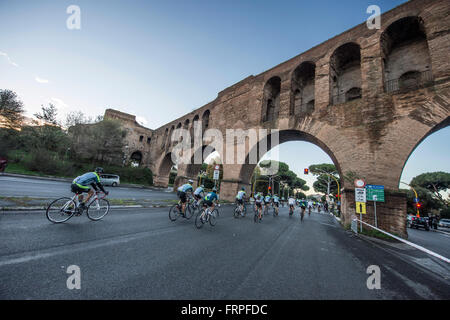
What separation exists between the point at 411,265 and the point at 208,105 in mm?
22395

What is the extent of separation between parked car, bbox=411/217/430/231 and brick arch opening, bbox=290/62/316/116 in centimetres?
1861

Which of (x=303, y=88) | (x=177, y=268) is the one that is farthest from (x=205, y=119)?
(x=177, y=268)

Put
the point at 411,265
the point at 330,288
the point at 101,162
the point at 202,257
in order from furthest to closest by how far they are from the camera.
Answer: the point at 101,162 → the point at 411,265 → the point at 202,257 → the point at 330,288

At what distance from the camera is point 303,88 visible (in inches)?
625

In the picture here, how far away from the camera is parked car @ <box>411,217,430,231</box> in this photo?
1894cm

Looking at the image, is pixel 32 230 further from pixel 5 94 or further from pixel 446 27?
pixel 5 94

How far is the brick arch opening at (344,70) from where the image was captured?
41.1ft

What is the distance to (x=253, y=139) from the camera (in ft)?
52.9

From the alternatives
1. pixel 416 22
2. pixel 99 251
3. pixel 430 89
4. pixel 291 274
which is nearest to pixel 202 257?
pixel 291 274

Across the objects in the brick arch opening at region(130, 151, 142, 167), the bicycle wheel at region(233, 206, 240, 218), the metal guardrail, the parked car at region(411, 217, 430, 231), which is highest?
the metal guardrail

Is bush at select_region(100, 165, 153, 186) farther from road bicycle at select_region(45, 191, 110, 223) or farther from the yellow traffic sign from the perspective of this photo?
the yellow traffic sign

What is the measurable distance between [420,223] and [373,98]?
19.9m

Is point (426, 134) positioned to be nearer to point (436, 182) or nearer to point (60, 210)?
point (60, 210)

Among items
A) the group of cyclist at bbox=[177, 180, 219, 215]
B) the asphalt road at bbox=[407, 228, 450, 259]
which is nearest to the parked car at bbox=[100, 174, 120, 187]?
the group of cyclist at bbox=[177, 180, 219, 215]
